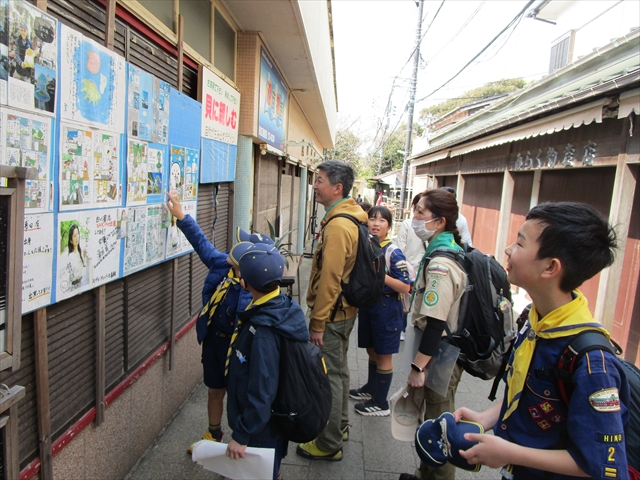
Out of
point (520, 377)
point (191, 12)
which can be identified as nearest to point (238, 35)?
point (191, 12)

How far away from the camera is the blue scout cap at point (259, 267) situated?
6.68ft

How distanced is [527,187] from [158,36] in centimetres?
734

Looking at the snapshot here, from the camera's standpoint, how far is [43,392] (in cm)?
180

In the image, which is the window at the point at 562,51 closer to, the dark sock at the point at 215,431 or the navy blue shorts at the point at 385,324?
the navy blue shorts at the point at 385,324

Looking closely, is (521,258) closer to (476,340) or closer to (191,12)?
(476,340)

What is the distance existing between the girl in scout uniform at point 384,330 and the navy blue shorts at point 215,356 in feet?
4.06

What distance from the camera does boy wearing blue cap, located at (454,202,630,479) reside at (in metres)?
1.20

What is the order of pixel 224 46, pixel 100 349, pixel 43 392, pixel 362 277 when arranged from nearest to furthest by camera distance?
pixel 43 392, pixel 100 349, pixel 362 277, pixel 224 46

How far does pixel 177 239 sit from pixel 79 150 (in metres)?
1.36

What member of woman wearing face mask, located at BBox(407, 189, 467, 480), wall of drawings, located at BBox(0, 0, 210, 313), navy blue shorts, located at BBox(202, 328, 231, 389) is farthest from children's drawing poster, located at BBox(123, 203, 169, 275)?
woman wearing face mask, located at BBox(407, 189, 467, 480)

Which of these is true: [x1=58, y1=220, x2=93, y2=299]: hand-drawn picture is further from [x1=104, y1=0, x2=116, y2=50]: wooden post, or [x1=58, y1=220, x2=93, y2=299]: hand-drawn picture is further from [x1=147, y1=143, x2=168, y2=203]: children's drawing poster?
[x1=104, y1=0, x2=116, y2=50]: wooden post

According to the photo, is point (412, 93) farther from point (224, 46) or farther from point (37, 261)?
point (37, 261)

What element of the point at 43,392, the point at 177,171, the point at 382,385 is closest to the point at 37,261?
the point at 43,392

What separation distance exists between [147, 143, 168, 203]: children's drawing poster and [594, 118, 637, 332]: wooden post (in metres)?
4.74
